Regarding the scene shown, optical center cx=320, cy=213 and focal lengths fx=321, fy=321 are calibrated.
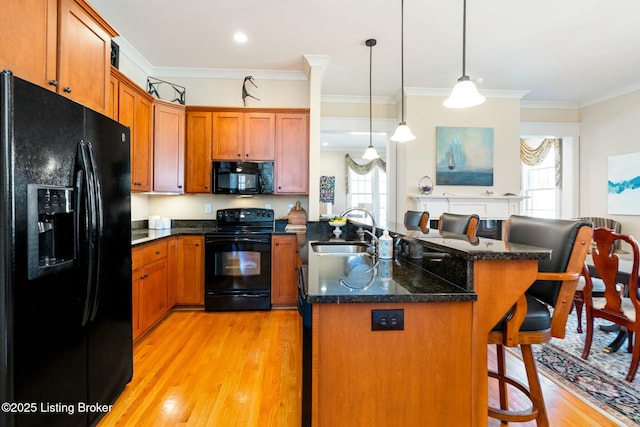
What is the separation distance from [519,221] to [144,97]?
3.60 metres

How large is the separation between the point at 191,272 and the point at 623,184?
6.04 metres

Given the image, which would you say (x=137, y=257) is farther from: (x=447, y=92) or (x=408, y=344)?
(x=447, y=92)

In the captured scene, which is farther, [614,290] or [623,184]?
[623,184]

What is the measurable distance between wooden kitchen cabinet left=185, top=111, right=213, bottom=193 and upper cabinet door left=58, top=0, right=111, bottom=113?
159cm

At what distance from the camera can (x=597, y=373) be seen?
2.28m

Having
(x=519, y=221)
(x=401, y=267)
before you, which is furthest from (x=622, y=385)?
(x=401, y=267)

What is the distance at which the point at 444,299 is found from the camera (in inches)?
47.9

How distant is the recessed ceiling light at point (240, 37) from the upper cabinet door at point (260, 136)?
835 millimetres

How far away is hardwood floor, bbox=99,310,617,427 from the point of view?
1.82 meters

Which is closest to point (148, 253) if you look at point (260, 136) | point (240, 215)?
point (240, 215)

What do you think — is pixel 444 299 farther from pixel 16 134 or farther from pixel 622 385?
pixel 622 385

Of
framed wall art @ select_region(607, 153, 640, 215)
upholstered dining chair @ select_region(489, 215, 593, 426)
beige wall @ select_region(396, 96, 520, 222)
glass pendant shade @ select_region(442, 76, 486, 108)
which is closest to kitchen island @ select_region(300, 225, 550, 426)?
upholstered dining chair @ select_region(489, 215, 593, 426)

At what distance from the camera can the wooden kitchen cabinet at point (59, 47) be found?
153 cm

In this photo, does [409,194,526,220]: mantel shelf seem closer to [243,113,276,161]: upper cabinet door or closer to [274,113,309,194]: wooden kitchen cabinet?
[274,113,309,194]: wooden kitchen cabinet
